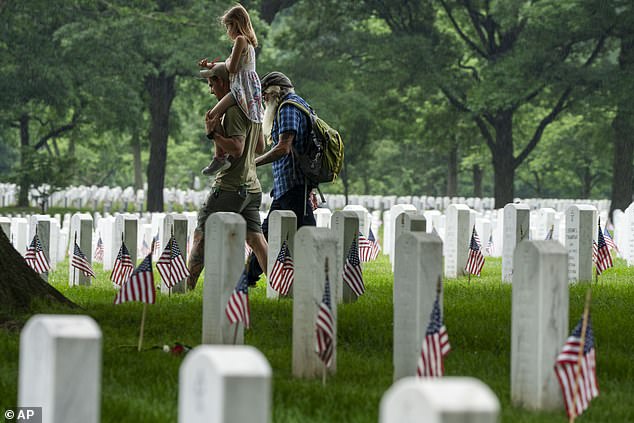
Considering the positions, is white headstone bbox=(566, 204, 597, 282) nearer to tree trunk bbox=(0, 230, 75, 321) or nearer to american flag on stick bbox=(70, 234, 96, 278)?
american flag on stick bbox=(70, 234, 96, 278)

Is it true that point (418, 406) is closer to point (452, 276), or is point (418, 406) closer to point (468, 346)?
point (468, 346)

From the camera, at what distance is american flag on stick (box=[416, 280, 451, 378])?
457 centimetres

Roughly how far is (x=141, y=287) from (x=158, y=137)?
93.9ft

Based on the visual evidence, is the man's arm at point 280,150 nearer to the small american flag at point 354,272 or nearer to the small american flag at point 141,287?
the small american flag at point 354,272

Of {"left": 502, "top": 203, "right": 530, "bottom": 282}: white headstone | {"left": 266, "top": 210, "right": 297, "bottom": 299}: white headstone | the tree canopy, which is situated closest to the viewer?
{"left": 266, "top": 210, "right": 297, "bottom": 299}: white headstone

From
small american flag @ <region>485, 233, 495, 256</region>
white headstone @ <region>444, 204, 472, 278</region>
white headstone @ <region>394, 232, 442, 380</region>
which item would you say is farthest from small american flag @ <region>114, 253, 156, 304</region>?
small american flag @ <region>485, 233, 495, 256</region>

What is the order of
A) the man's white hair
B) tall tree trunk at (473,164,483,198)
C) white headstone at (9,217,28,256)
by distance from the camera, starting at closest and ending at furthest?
the man's white hair < white headstone at (9,217,28,256) < tall tree trunk at (473,164,483,198)

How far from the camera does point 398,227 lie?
33.5 feet

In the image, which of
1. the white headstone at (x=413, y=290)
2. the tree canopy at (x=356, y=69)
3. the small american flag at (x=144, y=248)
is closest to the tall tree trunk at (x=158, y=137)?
the tree canopy at (x=356, y=69)

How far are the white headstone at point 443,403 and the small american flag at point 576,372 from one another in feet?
7.48

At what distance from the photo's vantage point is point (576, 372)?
449cm

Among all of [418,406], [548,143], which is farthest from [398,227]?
[548,143]

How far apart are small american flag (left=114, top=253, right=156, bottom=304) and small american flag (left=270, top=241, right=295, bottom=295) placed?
7.21ft

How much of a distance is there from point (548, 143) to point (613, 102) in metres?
22.7
